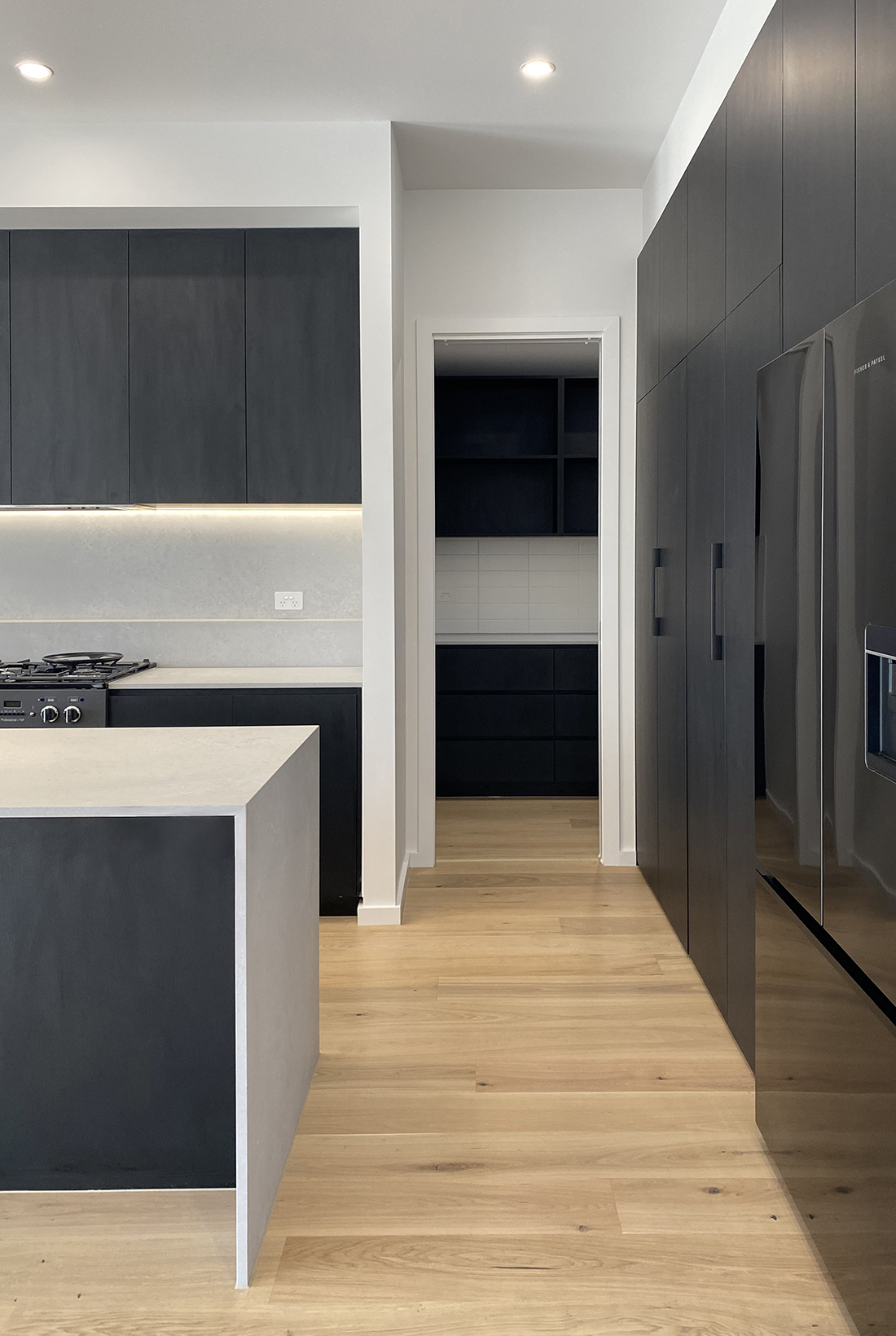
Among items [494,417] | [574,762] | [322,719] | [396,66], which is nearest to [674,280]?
[396,66]

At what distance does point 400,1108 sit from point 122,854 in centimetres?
92

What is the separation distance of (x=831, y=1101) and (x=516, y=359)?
458 centimetres

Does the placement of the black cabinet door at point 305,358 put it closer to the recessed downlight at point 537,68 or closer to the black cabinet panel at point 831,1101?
the recessed downlight at point 537,68

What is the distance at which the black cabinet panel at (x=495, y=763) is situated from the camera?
212 inches

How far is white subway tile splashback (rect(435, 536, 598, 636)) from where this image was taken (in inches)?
226

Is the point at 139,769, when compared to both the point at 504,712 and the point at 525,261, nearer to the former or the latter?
the point at 525,261

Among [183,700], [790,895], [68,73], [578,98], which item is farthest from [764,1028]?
[68,73]

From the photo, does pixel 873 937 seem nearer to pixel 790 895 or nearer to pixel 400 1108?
pixel 790 895

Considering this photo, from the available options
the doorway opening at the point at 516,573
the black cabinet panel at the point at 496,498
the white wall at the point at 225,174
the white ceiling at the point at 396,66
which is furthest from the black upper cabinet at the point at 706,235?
the black cabinet panel at the point at 496,498

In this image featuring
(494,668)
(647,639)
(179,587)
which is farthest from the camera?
(494,668)

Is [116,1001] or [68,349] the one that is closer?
[116,1001]

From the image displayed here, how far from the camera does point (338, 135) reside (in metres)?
3.42

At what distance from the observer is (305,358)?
360 cm

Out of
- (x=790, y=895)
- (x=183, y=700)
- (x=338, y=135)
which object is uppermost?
(x=338, y=135)
